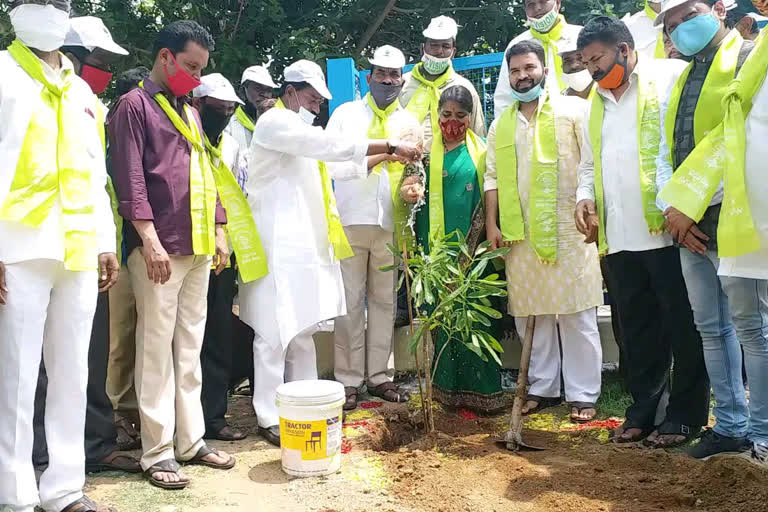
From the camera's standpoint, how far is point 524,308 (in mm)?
4586

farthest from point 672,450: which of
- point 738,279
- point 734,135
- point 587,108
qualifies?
point 587,108

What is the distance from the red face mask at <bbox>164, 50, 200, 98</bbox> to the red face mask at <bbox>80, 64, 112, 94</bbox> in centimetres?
38

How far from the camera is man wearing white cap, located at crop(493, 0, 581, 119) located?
17.1 ft

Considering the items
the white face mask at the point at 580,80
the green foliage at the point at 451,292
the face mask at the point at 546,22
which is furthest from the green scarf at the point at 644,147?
the face mask at the point at 546,22

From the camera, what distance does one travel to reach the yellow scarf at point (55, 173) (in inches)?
107

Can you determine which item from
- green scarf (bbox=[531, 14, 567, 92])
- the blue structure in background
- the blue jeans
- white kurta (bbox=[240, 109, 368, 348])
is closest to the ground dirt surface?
the blue jeans

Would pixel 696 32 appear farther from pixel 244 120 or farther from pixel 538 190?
pixel 244 120

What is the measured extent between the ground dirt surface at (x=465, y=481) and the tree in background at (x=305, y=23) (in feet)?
17.0

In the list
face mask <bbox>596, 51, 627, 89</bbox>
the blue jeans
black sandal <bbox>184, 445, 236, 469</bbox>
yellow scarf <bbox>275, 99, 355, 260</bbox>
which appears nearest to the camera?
the blue jeans

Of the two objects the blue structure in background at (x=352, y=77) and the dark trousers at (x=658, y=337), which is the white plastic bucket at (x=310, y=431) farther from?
the blue structure in background at (x=352, y=77)

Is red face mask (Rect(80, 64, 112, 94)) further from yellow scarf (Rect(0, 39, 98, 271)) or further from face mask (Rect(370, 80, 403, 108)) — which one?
face mask (Rect(370, 80, 403, 108))

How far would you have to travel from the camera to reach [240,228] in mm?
4082

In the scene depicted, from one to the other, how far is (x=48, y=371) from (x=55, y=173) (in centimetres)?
79

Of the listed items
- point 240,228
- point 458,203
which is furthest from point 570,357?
point 240,228
